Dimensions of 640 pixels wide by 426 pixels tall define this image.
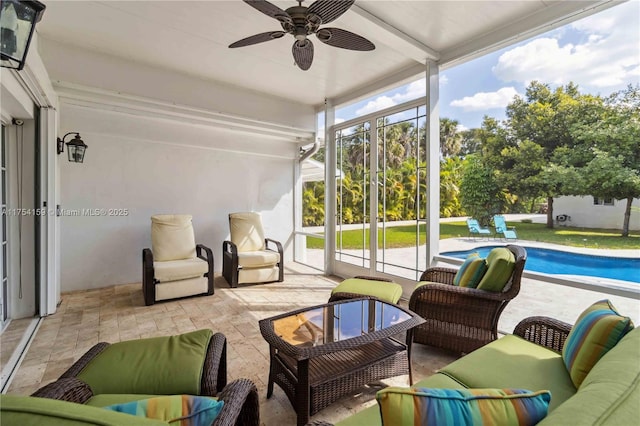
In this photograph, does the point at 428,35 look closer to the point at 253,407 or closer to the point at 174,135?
the point at 253,407

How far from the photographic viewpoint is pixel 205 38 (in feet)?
11.1

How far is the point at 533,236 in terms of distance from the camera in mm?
5574

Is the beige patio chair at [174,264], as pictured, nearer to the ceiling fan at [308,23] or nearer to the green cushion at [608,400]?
the ceiling fan at [308,23]

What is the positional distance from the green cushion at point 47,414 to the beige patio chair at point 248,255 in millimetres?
3994

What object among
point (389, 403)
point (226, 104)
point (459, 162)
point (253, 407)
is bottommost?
point (253, 407)

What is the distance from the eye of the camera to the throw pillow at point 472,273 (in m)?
2.48

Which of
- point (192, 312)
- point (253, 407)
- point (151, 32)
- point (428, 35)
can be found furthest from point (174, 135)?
point (253, 407)

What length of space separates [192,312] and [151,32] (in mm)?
3261

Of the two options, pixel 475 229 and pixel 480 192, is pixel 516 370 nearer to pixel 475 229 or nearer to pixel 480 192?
pixel 475 229

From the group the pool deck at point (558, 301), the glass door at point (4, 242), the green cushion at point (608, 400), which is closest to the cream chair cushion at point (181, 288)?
the glass door at point (4, 242)

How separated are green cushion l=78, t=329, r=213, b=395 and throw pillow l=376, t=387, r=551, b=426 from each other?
0.99m

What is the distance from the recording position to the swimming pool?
4.03 meters

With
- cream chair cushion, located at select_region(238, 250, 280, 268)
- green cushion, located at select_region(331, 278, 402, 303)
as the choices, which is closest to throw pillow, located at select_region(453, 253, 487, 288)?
green cushion, located at select_region(331, 278, 402, 303)

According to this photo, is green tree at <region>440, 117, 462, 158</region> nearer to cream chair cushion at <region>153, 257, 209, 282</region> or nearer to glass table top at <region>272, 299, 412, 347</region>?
glass table top at <region>272, 299, 412, 347</region>
